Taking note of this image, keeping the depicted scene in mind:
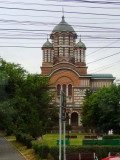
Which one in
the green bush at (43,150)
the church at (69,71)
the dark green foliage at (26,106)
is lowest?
the green bush at (43,150)

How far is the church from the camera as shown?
2392 inches

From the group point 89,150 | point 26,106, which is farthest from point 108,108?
point 89,150

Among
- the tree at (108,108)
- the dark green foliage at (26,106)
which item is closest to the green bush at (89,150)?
the dark green foliage at (26,106)

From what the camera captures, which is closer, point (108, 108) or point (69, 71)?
point (108, 108)

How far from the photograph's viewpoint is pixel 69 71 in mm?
60875

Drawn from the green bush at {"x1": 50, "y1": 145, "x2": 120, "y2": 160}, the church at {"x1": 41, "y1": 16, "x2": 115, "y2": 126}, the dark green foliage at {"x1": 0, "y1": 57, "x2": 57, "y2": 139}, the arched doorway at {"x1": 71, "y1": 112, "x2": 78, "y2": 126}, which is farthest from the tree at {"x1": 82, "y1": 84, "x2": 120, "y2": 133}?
the green bush at {"x1": 50, "y1": 145, "x2": 120, "y2": 160}

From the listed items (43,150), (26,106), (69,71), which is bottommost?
(43,150)

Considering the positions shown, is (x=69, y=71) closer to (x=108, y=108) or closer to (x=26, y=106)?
(x=108, y=108)

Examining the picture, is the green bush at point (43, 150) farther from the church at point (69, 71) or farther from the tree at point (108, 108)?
the church at point (69, 71)

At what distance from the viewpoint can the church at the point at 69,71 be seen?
60.8m

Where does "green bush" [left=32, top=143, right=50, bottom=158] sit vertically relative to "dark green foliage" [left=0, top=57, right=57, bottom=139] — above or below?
below

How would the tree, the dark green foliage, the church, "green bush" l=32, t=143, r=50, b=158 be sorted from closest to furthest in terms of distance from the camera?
"green bush" l=32, t=143, r=50, b=158, the dark green foliage, the tree, the church

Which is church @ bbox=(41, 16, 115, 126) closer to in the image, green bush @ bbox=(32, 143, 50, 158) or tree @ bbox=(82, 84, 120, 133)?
tree @ bbox=(82, 84, 120, 133)

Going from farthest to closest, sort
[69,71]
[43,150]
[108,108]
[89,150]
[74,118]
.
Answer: [74,118] < [69,71] < [108,108] < [43,150] < [89,150]
